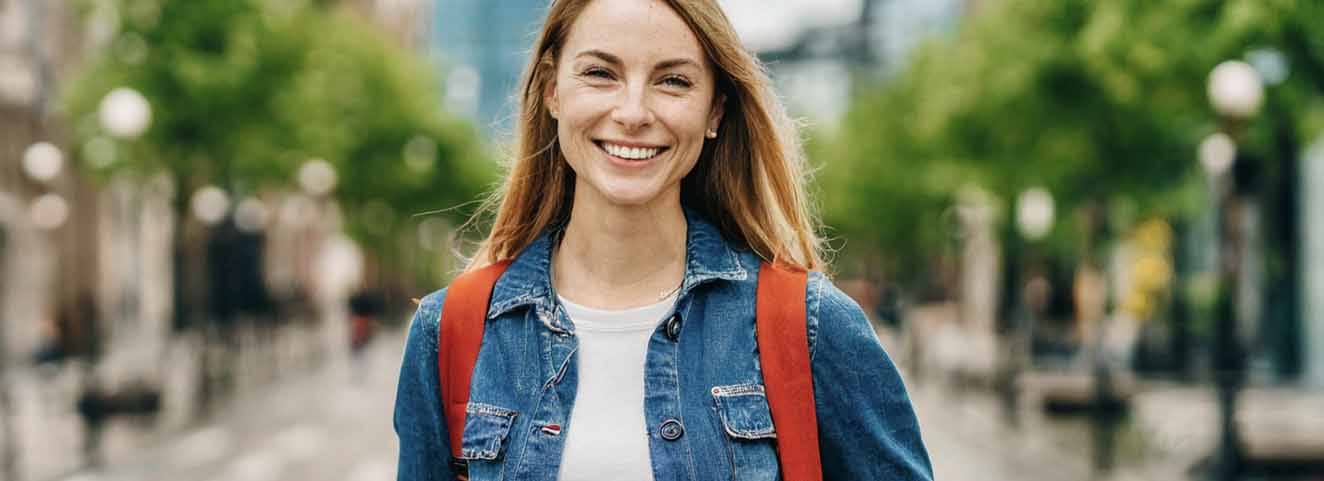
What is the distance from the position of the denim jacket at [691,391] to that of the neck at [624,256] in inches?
2.5

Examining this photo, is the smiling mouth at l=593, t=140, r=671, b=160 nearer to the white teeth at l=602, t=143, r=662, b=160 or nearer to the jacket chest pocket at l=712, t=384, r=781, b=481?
the white teeth at l=602, t=143, r=662, b=160

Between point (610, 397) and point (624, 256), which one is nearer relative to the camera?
point (610, 397)

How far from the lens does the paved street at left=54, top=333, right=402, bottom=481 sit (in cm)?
1447

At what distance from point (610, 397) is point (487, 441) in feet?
0.71

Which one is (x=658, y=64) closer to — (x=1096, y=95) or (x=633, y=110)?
(x=633, y=110)

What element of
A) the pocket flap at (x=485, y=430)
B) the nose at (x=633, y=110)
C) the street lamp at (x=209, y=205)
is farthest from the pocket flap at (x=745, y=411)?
the street lamp at (x=209, y=205)

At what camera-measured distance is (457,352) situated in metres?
2.51

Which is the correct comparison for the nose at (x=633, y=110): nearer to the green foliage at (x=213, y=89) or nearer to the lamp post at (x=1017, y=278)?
the lamp post at (x=1017, y=278)

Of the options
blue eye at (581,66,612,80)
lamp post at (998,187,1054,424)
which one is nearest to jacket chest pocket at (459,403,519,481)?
blue eye at (581,66,612,80)

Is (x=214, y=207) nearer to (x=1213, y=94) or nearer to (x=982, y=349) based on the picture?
(x=982, y=349)

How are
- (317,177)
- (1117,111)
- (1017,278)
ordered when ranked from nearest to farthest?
(1117,111) < (1017,278) < (317,177)

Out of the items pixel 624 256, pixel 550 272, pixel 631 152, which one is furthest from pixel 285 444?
pixel 631 152

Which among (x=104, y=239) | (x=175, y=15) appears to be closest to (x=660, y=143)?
(x=175, y=15)

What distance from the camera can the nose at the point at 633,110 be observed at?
243 centimetres
